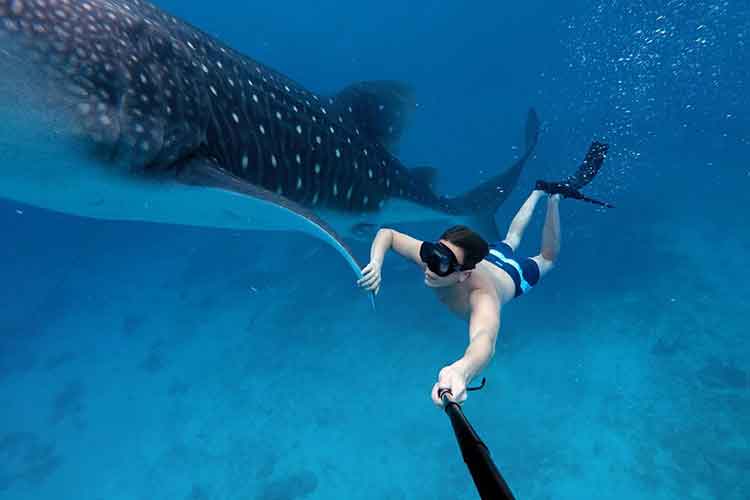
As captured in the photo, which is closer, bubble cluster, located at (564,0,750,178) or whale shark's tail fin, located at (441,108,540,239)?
whale shark's tail fin, located at (441,108,540,239)

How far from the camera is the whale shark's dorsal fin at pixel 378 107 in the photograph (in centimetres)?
536

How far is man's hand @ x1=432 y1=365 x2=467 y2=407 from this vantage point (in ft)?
6.03

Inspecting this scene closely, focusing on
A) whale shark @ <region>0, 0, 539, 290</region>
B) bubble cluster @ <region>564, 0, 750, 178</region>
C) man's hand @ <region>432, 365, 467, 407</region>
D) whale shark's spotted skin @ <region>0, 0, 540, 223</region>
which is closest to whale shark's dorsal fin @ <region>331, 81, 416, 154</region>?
whale shark's spotted skin @ <region>0, 0, 540, 223</region>

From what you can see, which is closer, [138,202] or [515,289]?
[138,202]

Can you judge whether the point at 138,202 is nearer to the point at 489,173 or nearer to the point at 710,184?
the point at 710,184

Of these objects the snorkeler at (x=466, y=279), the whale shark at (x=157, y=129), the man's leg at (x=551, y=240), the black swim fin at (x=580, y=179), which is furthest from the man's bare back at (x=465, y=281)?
the black swim fin at (x=580, y=179)

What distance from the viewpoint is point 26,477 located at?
9508mm

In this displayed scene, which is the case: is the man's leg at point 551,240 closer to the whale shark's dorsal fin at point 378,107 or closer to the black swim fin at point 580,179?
the black swim fin at point 580,179

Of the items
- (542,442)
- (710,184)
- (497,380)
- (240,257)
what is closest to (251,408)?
(497,380)

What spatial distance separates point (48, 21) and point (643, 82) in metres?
32.7

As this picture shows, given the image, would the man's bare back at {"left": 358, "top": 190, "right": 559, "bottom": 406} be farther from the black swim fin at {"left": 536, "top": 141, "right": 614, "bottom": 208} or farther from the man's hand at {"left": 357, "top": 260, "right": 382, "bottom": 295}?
the black swim fin at {"left": 536, "top": 141, "right": 614, "bottom": 208}

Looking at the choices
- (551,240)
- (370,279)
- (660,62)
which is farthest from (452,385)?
(660,62)

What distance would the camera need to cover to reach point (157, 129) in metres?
2.91

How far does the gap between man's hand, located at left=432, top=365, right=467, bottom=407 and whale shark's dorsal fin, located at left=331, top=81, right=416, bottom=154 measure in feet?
12.3
